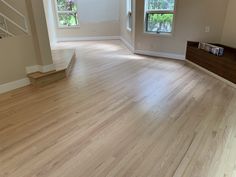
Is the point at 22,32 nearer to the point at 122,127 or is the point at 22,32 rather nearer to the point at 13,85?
the point at 13,85

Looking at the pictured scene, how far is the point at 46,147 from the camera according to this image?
2023 mm

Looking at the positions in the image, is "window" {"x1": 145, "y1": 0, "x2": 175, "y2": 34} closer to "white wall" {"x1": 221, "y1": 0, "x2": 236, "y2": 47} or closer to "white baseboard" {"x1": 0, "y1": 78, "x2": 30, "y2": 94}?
"white wall" {"x1": 221, "y1": 0, "x2": 236, "y2": 47}

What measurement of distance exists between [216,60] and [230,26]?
2.81ft

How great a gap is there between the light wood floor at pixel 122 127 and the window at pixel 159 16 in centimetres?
154

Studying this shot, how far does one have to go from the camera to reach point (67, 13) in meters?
7.05

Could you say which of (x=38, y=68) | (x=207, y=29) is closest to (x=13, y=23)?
(x=38, y=68)

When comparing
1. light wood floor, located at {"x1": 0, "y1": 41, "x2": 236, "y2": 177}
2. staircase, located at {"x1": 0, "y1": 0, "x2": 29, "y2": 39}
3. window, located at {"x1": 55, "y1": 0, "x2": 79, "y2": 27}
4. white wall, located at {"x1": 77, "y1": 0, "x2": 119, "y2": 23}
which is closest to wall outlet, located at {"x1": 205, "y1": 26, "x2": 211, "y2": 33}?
light wood floor, located at {"x1": 0, "y1": 41, "x2": 236, "y2": 177}

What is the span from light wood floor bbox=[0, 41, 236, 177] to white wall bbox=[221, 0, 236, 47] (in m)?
0.88

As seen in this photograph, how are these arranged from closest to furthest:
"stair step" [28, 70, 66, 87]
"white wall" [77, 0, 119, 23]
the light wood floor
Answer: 1. the light wood floor
2. "stair step" [28, 70, 66, 87]
3. "white wall" [77, 0, 119, 23]

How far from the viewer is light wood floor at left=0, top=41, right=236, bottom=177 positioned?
70.3 inches

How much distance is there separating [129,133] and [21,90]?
7.21 feet

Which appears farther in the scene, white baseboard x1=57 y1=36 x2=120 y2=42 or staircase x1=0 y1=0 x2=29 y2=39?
white baseboard x1=57 y1=36 x2=120 y2=42

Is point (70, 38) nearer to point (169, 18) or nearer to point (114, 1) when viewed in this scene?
point (114, 1)

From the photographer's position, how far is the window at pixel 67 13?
6920 millimetres
